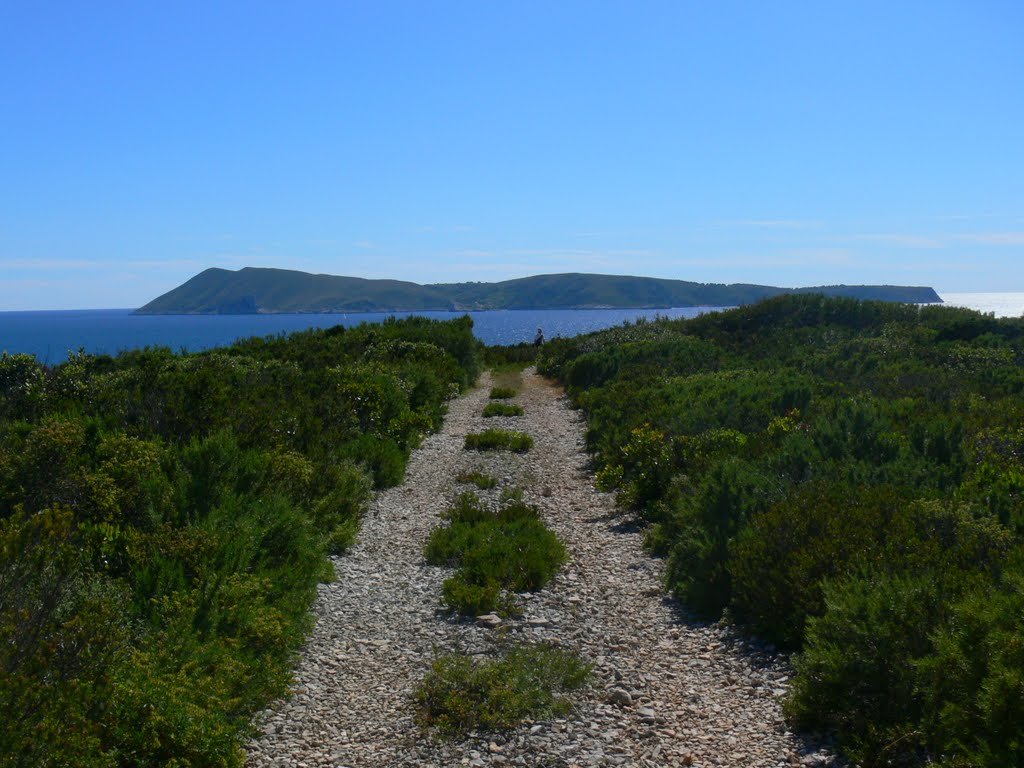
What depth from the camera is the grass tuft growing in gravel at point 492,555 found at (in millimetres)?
6918

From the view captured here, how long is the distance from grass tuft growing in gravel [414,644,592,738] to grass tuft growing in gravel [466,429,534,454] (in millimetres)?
9279

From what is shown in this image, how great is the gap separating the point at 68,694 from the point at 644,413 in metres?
11.3

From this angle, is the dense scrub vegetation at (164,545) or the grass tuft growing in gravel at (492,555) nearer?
the dense scrub vegetation at (164,545)

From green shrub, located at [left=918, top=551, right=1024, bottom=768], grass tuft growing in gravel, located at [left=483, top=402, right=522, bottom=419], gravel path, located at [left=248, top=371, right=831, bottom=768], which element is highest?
green shrub, located at [left=918, top=551, right=1024, bottom=768]

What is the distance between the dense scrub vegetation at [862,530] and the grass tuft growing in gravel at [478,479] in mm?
1666

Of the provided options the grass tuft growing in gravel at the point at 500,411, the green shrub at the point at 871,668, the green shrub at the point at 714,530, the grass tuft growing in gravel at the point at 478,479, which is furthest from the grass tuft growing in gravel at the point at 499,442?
the green shrub at the point at 871,668

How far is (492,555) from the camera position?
7965 mm

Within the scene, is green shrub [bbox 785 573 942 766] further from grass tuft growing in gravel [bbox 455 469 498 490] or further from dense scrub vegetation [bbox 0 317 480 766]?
grass tuft growing in gravel [bbox 455 469 498 490]

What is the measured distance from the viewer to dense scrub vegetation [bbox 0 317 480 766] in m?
3.78

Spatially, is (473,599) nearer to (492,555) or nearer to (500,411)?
(492,555)

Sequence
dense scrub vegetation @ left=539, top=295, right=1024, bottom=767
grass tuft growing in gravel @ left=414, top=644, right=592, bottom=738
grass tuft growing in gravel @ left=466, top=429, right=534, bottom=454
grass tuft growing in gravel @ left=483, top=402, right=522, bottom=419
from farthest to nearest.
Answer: grass tuft growing in gravel @ left=483, top=402, right=522, bottom=419, grass tuft growing in gravel @ left=466, top=429, right=534, bottom=454, grass tuft growing in gravel @ left=414, top=644, right=592, bottom=738, dense scrub vegetation @ left=539, top=295, right=1024, bottom=767

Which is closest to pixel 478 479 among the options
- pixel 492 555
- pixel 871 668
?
pixel 492 555

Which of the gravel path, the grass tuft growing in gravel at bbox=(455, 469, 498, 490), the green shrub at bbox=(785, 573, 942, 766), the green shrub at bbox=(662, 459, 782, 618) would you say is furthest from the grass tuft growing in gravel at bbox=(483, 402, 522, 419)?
the green shrub at bbox=(785, 573, 942, 766)

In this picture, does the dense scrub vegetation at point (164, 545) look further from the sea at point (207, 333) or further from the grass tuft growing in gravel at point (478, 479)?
the sea at point (207, 333)
